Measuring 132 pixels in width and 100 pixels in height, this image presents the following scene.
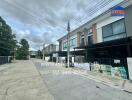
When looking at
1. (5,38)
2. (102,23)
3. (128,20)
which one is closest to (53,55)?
(5,38)

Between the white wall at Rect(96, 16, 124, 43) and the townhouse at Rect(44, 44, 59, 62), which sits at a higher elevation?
the white wall at Rect(96, 16, 124, 43)

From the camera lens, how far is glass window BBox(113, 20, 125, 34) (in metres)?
13.5

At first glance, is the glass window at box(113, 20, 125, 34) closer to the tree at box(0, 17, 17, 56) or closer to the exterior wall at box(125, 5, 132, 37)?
the exterior wall at box(125, 5, 132, 37)

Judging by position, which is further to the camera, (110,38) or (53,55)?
(53,55)

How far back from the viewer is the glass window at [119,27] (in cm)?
1349

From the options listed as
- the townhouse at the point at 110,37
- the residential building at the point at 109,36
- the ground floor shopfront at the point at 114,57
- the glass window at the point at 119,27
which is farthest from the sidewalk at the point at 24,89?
the glass window at the point at 119,27

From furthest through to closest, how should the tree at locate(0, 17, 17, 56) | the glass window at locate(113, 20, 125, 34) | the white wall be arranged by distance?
the tree at locate(0, 17, 17, 56) → the white wall → the glass window at locate(113, 20, 125, 34)

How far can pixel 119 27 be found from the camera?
14.0 metres

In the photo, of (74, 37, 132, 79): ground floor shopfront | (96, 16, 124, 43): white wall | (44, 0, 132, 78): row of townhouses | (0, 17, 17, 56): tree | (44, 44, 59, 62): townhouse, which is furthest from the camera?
(44, 44, 59, 62): townhouse

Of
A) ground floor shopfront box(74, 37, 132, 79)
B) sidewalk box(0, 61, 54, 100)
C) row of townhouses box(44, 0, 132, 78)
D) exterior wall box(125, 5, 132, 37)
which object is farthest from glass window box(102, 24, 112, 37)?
Result: sidewalk box(0, 61, 54, 100)

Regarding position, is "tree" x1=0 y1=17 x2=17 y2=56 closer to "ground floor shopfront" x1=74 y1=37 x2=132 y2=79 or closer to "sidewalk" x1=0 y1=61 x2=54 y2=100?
"ground floor shopfront" x1=74 y1=37 x2=132 y2=79

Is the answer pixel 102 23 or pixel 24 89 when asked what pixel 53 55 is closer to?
pixel 102 23

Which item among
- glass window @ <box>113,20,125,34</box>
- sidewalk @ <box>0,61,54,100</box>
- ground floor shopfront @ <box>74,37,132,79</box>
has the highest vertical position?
glass window @ <box>113,20,125,34</box>

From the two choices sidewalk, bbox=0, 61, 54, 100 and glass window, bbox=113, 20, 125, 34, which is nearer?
sidewalk, bbox=0, 61, 54, 100
